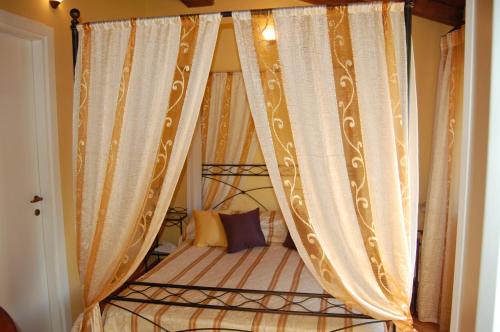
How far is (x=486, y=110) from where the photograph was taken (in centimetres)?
121

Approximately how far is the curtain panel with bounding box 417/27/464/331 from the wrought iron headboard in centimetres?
151

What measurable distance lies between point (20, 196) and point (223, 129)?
177cm

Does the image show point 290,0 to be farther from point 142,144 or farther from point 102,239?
point 102,239

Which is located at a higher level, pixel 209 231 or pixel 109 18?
pixel 109 18

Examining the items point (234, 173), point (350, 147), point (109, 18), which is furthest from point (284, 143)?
point (109, 18)

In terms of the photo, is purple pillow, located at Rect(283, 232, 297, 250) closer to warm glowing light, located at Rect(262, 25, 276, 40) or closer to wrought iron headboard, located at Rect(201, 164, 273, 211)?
wrought iron headboard, located at Rect(201, 164, 273, 211)

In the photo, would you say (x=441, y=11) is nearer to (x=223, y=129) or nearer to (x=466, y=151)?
(x=223, y=129)

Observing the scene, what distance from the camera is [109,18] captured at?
3.35 m

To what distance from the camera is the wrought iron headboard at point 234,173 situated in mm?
3750

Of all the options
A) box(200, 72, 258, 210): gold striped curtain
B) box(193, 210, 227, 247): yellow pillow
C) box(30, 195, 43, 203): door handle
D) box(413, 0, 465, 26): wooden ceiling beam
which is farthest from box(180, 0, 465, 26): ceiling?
box(30, 195, 43, 203): door handle

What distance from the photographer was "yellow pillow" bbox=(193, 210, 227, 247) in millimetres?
3342

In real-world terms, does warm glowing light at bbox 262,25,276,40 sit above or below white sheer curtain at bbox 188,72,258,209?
above

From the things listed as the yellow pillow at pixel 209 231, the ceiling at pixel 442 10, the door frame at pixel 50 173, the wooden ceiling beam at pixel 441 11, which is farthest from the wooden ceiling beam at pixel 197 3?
the yellow pillow at pixel 209 231

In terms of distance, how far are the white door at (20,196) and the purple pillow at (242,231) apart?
4.68 feet
